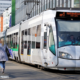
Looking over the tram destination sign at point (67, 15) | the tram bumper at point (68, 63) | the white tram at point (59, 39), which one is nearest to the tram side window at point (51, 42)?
the white tram at point (59, 39)

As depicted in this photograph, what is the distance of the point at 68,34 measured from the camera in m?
13.1

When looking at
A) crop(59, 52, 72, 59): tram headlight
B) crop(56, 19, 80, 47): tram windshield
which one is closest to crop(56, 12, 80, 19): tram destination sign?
crop(56, 19, 80, 47): tram windshield

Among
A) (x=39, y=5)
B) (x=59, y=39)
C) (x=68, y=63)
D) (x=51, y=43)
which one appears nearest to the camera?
(x=68, y=63)

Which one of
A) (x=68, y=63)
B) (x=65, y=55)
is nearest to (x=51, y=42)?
(x=65, y=55)

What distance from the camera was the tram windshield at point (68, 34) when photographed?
13062 millimetres

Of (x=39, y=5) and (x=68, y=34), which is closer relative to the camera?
(x=68, y=34)

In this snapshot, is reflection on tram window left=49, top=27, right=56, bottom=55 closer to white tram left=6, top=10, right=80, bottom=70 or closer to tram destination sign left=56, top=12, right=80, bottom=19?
white tram left=6, top=10, right=80, bottom=70

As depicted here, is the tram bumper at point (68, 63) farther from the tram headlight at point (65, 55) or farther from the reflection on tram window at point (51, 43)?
the reflection on tram window at point (51, 43)

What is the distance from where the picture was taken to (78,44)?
13.1 m

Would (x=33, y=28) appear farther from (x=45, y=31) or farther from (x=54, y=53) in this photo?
(x=54, y=53)

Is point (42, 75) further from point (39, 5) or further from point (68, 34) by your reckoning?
point (39, 5)

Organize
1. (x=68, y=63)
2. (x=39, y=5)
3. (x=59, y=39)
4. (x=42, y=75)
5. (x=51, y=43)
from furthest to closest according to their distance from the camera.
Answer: (x=39, y=5) < (x=51, y=43) < (x=59, y=39) < (x=68, y=63) < (x=42, y=75)

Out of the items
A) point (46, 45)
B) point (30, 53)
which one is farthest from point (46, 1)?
point (46, 45)

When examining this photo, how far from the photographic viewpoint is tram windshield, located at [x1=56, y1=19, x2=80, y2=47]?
1306 centimetres
